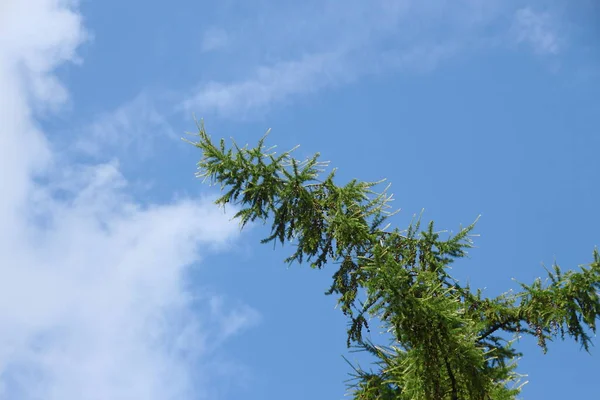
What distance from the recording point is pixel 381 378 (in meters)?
10.9

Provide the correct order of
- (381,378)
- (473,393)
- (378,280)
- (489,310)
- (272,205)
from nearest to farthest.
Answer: (378,280), (473,393), (381,378), (489,310), (272,205)

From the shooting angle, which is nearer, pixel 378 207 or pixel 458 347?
pixel 458 347

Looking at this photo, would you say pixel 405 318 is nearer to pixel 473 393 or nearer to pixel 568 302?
pixel 473 393

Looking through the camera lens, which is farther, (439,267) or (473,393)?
(439,267)

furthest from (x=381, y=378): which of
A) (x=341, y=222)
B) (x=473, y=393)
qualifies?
Answer: (x=341, y=222)

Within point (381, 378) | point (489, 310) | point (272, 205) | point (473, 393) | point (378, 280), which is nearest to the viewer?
point (378, 280)

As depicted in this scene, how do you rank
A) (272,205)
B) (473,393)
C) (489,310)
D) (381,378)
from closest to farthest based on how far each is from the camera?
(473,393) → (381,378) → (489,310) → (272,205)

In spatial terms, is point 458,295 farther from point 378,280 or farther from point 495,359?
point 378,280

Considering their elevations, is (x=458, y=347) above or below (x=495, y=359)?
below

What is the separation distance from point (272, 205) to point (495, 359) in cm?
537

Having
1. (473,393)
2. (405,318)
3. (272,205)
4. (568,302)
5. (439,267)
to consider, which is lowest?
(473,393)

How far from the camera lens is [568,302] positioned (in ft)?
35.9

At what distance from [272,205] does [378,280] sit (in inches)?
166

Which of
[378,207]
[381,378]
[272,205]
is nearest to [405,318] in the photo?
[381,378]
